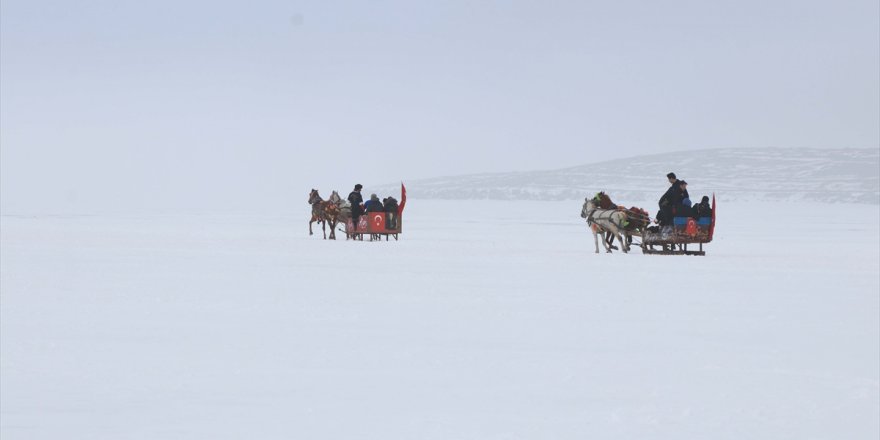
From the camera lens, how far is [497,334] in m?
11.3

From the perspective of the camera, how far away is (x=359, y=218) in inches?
1177

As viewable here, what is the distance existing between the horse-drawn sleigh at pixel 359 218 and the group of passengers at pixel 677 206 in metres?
6.64

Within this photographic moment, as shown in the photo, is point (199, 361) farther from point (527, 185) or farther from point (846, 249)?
point (527, 185)

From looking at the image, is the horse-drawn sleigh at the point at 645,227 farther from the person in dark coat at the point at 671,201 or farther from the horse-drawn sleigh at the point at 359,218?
the horse-drawn sleigh at the point at 359,218

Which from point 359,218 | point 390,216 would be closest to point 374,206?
point 390,216

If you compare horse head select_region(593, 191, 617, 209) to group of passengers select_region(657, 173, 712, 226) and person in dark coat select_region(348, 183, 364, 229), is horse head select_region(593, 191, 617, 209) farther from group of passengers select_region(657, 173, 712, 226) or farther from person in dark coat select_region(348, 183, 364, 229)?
person in dark coat select_region(348, 183, 364, 229)

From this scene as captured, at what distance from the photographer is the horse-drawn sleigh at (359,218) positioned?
29.3 metres

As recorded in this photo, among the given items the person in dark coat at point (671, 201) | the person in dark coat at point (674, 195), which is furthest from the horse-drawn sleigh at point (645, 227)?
the person in dark coat at point (674, 195)

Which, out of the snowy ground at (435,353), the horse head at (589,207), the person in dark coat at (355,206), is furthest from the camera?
the person in dark coat at (355,206)

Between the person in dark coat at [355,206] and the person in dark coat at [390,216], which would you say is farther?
the person in dark coat at [355,206]

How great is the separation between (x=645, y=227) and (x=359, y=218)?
7.74m

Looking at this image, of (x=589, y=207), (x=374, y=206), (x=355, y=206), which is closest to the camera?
(x=589, y=207)

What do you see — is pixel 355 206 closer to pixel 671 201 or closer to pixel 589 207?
pixel 589 207

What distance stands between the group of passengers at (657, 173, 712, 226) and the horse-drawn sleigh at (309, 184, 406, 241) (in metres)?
6.64
